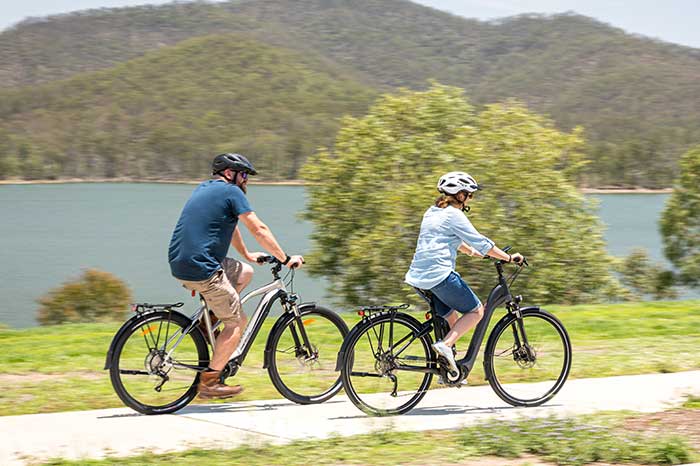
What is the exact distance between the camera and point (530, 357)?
7.91 m

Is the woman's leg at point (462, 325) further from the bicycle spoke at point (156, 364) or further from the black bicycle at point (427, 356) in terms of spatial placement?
the bicycle spoke at point (156, 364)

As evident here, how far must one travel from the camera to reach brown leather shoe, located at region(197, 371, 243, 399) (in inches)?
289

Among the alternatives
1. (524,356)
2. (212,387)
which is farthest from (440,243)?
(212,387)

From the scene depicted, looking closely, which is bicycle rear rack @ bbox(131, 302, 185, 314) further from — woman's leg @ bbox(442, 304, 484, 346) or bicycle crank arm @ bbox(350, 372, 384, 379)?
woman's leg @ bbox(442, 304, 484, 346)

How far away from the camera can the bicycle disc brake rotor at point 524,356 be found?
7875 millimetres

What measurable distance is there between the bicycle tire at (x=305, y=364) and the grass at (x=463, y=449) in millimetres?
1316

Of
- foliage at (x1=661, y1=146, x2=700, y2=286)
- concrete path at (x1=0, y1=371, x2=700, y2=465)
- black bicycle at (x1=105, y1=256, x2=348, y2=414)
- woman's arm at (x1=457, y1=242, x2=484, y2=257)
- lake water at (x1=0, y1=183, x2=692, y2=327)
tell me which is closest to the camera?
concrete path at (x1=0, y1=371, x2=700, y2=465)

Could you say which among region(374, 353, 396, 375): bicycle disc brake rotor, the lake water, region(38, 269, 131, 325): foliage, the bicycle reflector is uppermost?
the bicycle reflector

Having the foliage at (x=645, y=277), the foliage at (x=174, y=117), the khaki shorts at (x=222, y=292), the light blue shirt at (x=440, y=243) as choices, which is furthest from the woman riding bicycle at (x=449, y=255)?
the foliage at (x=174, y=117)

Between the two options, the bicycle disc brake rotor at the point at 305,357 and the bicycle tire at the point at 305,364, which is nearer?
the bicycle tire at the point at 305,364

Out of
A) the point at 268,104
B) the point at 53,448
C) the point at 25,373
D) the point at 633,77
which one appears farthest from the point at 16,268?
the point at 633,77

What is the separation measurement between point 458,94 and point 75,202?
9199cm

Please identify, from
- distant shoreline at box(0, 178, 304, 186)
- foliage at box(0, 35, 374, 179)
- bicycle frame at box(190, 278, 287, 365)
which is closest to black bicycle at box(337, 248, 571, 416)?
bicycle frame at box(190, 278, 287, 365)

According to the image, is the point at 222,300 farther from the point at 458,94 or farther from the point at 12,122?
the point at 12,122
